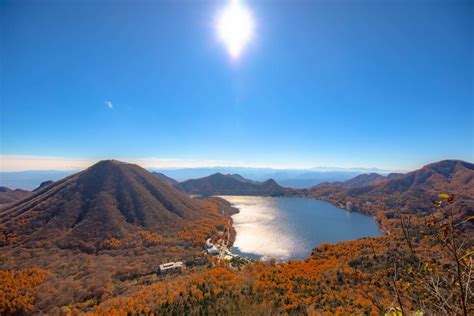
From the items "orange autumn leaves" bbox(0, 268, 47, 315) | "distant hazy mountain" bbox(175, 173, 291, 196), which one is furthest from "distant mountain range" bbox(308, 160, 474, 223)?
"orange autumn leaves" bbox(0, 268, 47, 315)

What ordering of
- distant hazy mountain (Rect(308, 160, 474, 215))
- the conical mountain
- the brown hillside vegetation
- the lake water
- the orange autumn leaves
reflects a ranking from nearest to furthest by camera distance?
1. the orange autumn leaves
2. the brown hillside vegetation
3. the conical mountain
4. the lake water
5. distant hazy mountain (Rect(308, 160, 474, 215))

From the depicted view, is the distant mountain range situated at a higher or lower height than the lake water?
higher

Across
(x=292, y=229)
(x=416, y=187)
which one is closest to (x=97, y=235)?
(x=292, y=229)

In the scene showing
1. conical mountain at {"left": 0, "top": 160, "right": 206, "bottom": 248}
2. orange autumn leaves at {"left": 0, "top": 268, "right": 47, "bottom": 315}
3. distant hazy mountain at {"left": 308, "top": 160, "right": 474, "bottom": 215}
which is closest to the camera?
orange autumn leaves at {"left": 0, "top": 268, "right": 47, "bottom": 315}

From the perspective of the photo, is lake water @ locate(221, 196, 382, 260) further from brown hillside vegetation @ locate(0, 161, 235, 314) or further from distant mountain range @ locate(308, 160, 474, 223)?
distant mountain range @ locate(308, 160, 474, 223)

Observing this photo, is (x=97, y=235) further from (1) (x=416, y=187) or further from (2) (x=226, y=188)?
→ (1) (x=416, y=187)
